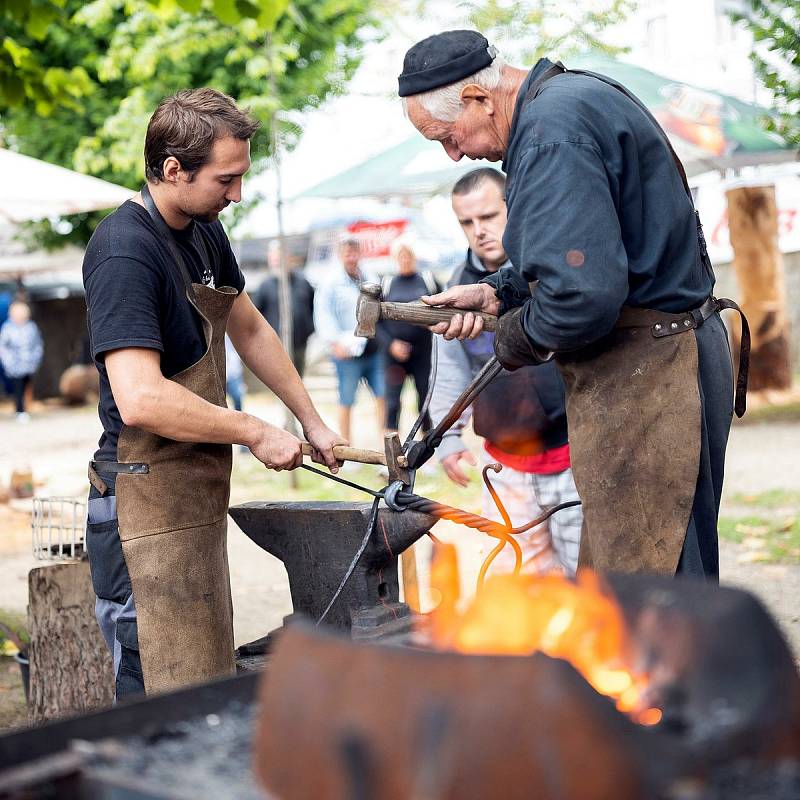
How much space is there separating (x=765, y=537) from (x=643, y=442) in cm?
444

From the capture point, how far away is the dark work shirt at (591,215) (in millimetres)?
2506

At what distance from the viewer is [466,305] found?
3.10 meters

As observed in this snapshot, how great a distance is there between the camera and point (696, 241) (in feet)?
9.12

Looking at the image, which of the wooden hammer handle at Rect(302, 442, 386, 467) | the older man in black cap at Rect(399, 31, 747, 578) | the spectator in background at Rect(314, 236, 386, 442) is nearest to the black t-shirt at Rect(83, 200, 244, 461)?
the wooden hammer handle at Rect(302, 442, 386, 467)

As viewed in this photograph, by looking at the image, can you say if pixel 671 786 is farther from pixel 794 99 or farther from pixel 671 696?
pixel 794 99

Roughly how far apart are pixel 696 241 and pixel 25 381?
16.4 m

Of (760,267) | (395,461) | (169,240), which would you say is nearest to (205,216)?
(169,240)

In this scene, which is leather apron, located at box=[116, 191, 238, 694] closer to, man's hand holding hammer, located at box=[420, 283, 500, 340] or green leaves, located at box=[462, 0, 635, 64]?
man's hand holding hammer, located at box=[420, 283, 500, 340]

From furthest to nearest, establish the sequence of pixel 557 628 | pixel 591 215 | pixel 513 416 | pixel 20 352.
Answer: pixel 20 352 < pixel 513 416 < pixel 591 215 < pixel 557 628

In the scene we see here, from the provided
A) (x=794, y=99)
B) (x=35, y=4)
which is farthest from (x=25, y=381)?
(x=35, y=4)

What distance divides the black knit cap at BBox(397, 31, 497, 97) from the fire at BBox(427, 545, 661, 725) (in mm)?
1296

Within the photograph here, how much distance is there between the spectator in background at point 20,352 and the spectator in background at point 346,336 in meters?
8.49

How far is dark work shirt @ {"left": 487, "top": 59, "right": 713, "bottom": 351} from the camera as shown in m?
2.51

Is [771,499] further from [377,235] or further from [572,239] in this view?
[377,235]
